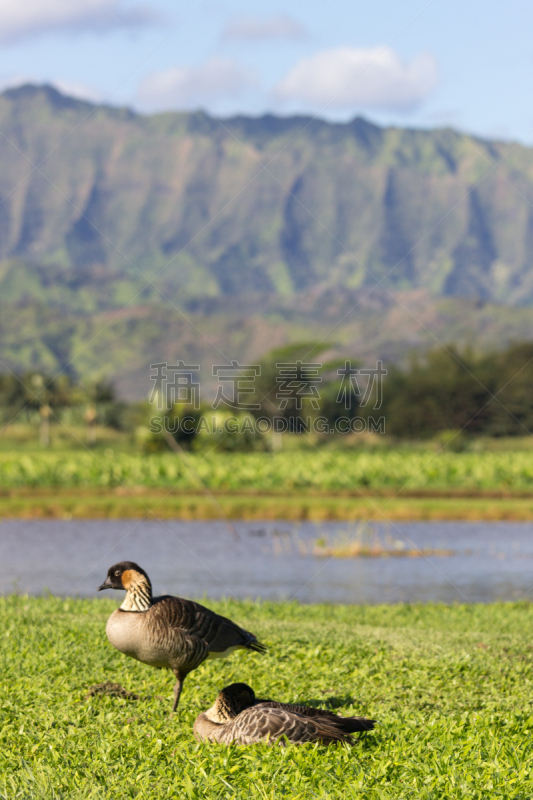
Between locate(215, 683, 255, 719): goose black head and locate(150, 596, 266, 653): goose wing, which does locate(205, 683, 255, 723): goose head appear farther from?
locate(150, 596, 266, 653): goose wing

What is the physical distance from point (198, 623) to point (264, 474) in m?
30.4

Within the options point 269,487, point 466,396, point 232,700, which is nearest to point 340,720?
point 232,700

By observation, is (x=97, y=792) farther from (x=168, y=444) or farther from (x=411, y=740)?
(x=168, y=444)

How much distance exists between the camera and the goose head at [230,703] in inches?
250

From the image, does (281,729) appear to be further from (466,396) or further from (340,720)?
(466,396)

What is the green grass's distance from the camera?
5.50 m

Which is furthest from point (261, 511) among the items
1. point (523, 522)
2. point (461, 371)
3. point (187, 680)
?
point (461, 371)

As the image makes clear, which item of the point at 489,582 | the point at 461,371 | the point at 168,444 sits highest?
the point at 461,371

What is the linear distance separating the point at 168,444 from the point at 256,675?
38.9 metres

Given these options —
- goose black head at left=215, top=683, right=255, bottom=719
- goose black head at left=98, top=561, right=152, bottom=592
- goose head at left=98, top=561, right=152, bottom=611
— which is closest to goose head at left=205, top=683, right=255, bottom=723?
goose black head at left=215, top=683, right=255, bottom=719

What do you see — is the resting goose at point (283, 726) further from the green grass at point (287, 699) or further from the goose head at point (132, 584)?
the goose head at point (132, 584)

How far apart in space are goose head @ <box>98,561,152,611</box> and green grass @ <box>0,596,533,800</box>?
775 mm

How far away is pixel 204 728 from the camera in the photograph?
6.31 meters

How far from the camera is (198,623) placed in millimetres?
7184
